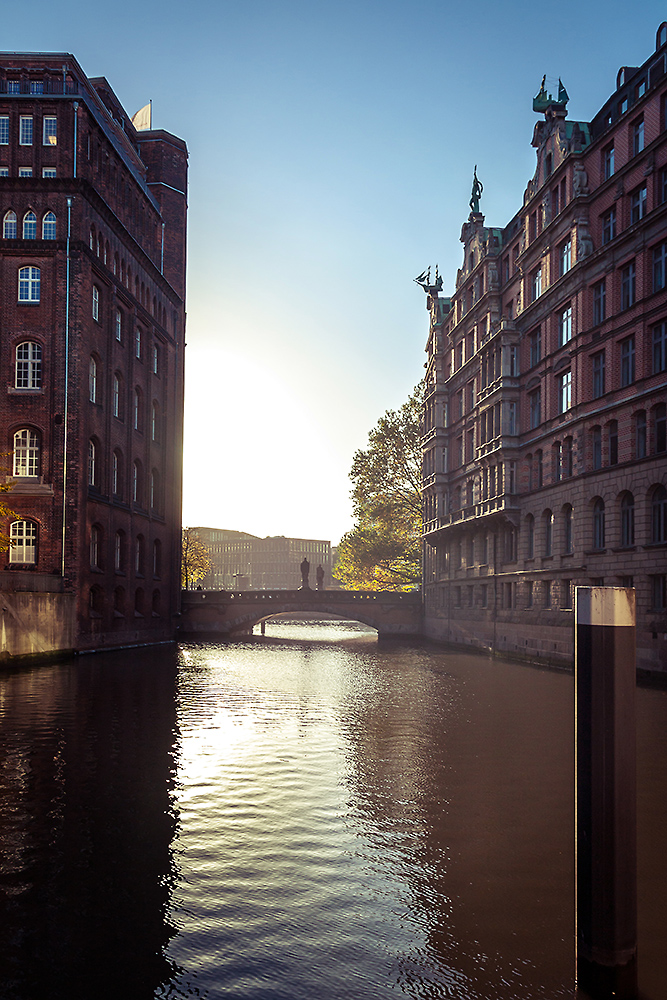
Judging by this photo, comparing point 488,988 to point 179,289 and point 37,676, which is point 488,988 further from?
point 179,289

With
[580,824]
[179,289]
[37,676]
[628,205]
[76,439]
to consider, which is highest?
[179,289]

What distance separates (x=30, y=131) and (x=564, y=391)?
26696 millimetres

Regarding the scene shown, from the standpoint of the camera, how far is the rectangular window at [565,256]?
3781 cm

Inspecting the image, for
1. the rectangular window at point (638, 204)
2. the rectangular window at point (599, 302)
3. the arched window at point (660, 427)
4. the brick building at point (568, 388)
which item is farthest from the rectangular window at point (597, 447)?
the rectangular window at point (638, 204)

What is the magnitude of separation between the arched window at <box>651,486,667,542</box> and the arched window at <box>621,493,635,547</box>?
1.48 metres

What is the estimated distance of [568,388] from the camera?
38031mm

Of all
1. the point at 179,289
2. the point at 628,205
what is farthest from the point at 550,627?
the point at 179,289

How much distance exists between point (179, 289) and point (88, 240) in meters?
19.5

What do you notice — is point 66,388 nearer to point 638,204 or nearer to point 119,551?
point 119,551

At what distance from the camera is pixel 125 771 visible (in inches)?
494

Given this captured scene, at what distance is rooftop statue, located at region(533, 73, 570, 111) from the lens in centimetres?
3981

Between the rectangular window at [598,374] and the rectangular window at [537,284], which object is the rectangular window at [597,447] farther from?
the rectangular window at [537,284]

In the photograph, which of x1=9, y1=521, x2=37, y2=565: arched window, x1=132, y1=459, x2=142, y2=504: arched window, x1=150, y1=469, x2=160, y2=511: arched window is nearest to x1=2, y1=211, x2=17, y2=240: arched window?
x1=9, y1=521, x2=37, y2=565: arched window

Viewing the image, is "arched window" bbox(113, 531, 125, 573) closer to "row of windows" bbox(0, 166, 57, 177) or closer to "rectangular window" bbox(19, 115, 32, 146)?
"row of windows" bbox(0, 166, 57, 177)
